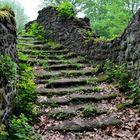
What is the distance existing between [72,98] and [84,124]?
117 cm

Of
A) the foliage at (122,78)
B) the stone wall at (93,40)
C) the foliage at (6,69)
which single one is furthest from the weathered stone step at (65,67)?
the foliage at (6,69)

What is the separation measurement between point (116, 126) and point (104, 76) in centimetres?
276

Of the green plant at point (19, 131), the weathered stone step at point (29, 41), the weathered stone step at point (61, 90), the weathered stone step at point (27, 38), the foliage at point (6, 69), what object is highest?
the weathered stone step at point (27, 38)

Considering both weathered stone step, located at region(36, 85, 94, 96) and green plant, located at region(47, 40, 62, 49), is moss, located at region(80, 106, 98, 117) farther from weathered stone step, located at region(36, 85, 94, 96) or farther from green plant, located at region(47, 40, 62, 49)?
green plant, located at region(47, 40, 62, 49)

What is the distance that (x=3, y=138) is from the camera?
11.2 feet

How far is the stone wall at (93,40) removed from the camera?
668 centimetres

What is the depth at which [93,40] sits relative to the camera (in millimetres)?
9266

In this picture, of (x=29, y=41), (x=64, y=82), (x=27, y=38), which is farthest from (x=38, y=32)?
(x=64, y=82)

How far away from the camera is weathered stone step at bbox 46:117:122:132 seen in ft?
16.4

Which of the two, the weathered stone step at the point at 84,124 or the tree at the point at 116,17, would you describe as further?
the tree at the point at 116,17

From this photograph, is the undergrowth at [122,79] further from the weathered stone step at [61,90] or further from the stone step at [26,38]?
the stone step at [26,38]

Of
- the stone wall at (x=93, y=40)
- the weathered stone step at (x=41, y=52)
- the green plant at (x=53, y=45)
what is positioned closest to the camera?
the stone wall at (x=93, y=40)

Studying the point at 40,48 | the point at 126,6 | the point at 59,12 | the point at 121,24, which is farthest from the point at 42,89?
the point at 126,6

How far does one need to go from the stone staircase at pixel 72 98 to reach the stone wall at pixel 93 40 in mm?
552
